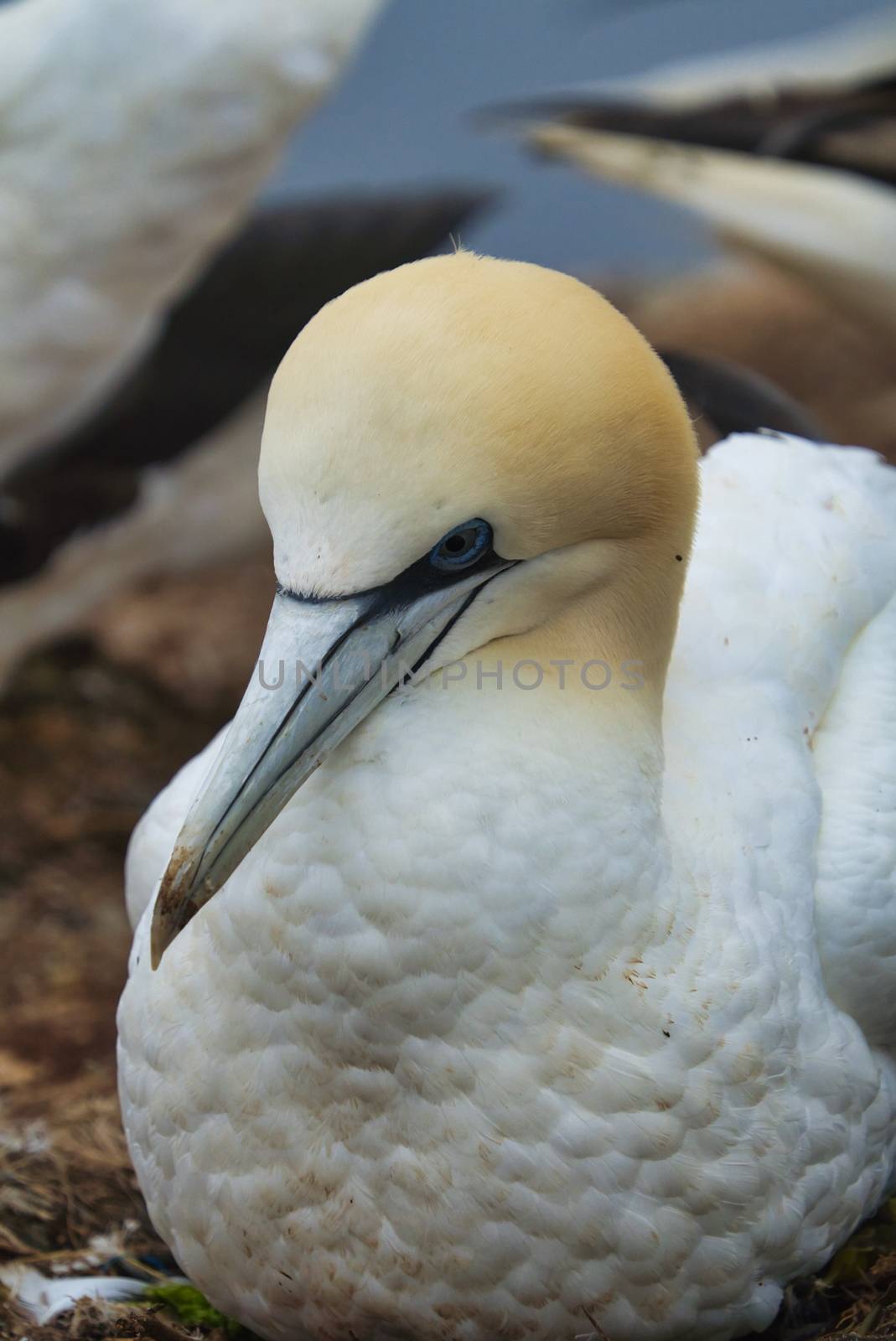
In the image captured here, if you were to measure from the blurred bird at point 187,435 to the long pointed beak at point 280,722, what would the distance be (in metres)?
3.41

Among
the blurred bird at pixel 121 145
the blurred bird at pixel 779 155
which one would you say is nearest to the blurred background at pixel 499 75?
the blurred bird at pixel 779 155

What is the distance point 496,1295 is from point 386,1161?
264 millimetres

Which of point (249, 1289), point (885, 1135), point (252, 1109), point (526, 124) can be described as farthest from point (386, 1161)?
point (526, 124)

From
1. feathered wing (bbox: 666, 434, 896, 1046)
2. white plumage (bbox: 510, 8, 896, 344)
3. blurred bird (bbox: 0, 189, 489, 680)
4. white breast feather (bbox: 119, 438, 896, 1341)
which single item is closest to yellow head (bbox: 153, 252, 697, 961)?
white breast feather (bbox: 119, 438, 896, 1341)

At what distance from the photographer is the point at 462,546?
2.11 meters

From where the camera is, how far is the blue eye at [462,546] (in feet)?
6.83

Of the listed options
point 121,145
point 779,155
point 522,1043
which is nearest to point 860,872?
point 522,1043

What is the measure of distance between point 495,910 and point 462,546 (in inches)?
19.1

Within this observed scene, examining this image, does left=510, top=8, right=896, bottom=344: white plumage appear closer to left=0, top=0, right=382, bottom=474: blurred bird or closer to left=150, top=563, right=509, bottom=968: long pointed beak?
left=0, top=0, right=382, bottom=474: blurred bird

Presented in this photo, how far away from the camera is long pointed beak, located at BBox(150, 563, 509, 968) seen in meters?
2.06

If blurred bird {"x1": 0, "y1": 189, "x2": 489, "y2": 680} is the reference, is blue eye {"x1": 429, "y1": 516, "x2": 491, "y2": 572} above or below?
above

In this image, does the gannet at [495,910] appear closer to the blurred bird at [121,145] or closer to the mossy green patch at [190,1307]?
the mossy green patch at [190,1307]

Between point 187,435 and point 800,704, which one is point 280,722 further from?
point 187,435

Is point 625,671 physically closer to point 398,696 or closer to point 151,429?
point 398,696
